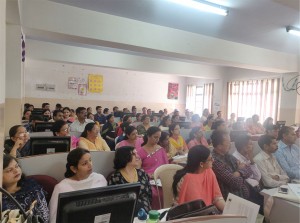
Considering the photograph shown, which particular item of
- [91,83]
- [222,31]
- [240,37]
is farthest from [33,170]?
[91,83]

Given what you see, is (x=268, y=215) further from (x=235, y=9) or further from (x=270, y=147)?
(x=235, y=9)

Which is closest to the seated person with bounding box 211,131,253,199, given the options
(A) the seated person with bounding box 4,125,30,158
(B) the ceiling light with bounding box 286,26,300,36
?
(A) the seated person with bounding box 4,125,30,158

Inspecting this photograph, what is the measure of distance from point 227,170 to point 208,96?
901 cm

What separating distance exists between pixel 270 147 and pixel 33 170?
2.80 metres

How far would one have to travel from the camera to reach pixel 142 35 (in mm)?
4957

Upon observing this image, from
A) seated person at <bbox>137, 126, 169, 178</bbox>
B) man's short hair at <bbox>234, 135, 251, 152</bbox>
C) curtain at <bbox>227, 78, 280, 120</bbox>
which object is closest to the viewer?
man's short hair at <bbox>234, 135, 251, 152</bbox>

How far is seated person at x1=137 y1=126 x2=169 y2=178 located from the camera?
3.39 meters

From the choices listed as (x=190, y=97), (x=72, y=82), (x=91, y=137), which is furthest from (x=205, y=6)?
(x=190, y=97)

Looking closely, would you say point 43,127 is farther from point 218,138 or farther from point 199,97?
point 199,97

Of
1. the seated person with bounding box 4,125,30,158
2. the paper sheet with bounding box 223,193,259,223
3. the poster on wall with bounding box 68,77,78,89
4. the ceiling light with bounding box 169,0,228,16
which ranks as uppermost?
the ceiling light with bounding box 169,0,228,16

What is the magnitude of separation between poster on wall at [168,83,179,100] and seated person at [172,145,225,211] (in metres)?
10.2

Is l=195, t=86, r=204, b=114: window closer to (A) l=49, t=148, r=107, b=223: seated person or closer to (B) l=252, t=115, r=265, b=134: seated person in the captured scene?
(B) l=252, t=115, r=265, b=134: seated person

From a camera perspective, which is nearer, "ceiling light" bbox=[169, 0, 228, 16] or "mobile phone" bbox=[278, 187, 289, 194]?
"mobile phone" bbox=[278, 187, 289, 194]

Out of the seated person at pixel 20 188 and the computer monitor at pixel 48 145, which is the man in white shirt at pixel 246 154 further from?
the seated person at pixel 20 188
